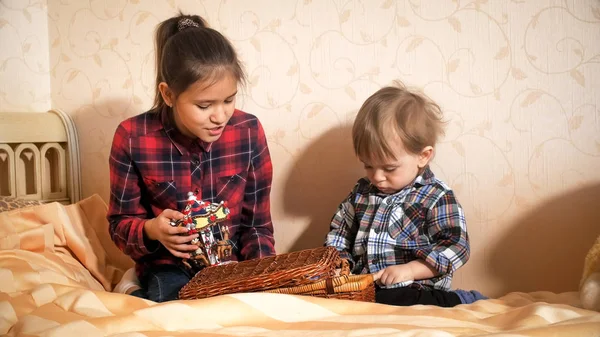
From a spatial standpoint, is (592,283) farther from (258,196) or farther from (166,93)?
(166,93)

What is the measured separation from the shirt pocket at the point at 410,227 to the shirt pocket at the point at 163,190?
1.74 feet

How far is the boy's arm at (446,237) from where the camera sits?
1273 mm

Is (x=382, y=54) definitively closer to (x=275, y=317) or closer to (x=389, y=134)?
(x=389, y=134)

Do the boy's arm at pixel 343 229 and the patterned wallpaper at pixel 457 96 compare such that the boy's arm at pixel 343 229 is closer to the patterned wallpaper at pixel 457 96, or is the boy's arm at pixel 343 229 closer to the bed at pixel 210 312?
the patterned wallpaper at pixel 457 96

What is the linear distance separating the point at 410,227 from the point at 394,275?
0.13 metres

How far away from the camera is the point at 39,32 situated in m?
1.97

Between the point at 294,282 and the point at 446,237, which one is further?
the point at 446,237

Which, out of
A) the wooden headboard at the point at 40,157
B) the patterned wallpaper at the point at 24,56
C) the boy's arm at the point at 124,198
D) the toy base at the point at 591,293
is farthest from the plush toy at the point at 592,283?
the patterned wallpaper at the point at 24,56

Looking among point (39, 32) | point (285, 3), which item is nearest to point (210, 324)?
point (285, 3)

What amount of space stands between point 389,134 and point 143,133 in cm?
60

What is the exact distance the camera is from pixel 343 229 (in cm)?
146

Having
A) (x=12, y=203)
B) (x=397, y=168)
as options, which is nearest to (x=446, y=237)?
(x=397, y=168)

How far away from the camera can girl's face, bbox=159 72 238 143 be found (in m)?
1.29

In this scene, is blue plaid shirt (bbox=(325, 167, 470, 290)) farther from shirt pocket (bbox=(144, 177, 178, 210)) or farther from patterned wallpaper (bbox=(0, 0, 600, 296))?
shirt pocket (bbox=(144, 177, 178, 210))
